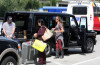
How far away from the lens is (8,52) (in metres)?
7.41

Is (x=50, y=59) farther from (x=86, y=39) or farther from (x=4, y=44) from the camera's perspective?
(x=4, y=44)

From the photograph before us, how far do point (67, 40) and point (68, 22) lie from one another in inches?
33.7

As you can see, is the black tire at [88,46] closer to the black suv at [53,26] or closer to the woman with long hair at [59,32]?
the black suv at [53,26]

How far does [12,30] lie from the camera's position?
430 inches

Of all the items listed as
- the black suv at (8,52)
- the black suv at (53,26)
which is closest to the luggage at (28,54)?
the black suv at (53,26)

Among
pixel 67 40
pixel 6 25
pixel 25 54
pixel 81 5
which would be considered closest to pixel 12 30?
pixel 6 25

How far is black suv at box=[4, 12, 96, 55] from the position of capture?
10.8m

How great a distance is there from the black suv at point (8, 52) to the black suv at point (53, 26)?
3023mm

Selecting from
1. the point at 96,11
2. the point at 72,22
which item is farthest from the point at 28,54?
the point at 96,11

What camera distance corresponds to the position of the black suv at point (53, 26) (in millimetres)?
10844

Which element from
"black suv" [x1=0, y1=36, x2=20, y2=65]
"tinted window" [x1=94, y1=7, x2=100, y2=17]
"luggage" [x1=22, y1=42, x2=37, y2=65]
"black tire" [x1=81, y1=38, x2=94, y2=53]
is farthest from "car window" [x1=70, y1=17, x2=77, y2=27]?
"tinted window" [x1=94, y1=7, x2=100, y2=17]

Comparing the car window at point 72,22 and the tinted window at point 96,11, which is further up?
the tinted window at point 96,11

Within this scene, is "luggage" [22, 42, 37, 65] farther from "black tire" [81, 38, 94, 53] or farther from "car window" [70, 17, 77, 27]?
"black tire" [81, 38, 94, 53]

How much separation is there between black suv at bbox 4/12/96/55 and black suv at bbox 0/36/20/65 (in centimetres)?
302
